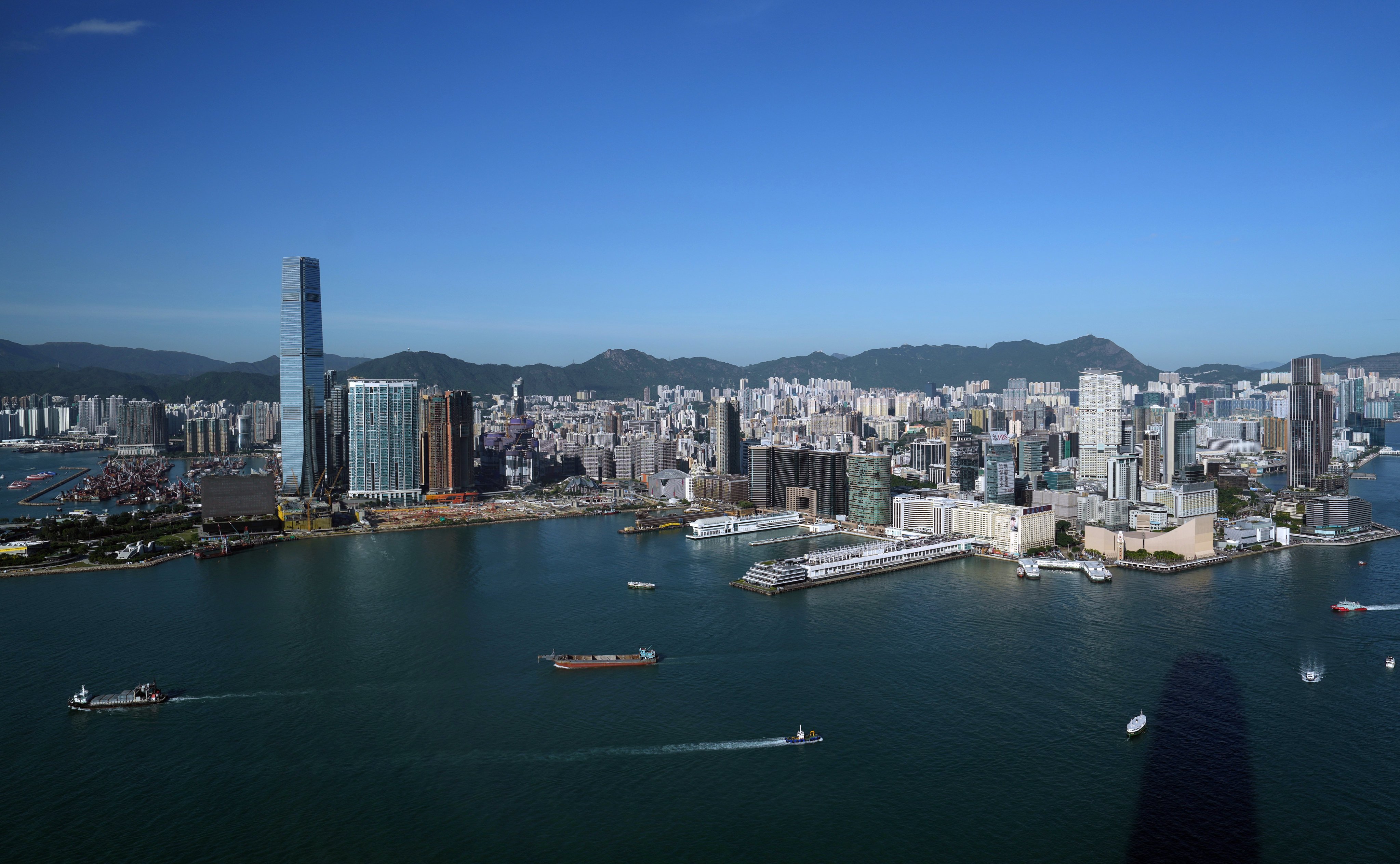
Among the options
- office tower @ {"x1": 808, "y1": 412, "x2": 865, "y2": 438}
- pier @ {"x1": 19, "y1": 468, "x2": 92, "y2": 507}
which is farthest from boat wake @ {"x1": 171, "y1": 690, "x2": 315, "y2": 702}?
office tower @ {"x1": 808, "y1": 412, "x2": 865, "y2": 438}

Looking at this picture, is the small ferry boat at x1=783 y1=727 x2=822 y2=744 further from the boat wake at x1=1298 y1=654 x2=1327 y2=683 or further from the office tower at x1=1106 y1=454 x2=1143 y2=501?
the office tower at x1=1106 y1=454 x2=1143 y2=501

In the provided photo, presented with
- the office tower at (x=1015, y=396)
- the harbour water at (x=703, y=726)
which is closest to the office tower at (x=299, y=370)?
the harbour water at (x=703, y=726)

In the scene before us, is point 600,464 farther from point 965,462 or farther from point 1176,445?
point 1176,445

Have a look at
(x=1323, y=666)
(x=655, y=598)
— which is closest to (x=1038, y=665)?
(x=1323, y=666)

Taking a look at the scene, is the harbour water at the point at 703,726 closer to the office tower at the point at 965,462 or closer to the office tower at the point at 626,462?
the office tower at the point at 965,462

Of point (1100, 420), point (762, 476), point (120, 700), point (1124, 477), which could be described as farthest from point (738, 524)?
point (1100, 420)
